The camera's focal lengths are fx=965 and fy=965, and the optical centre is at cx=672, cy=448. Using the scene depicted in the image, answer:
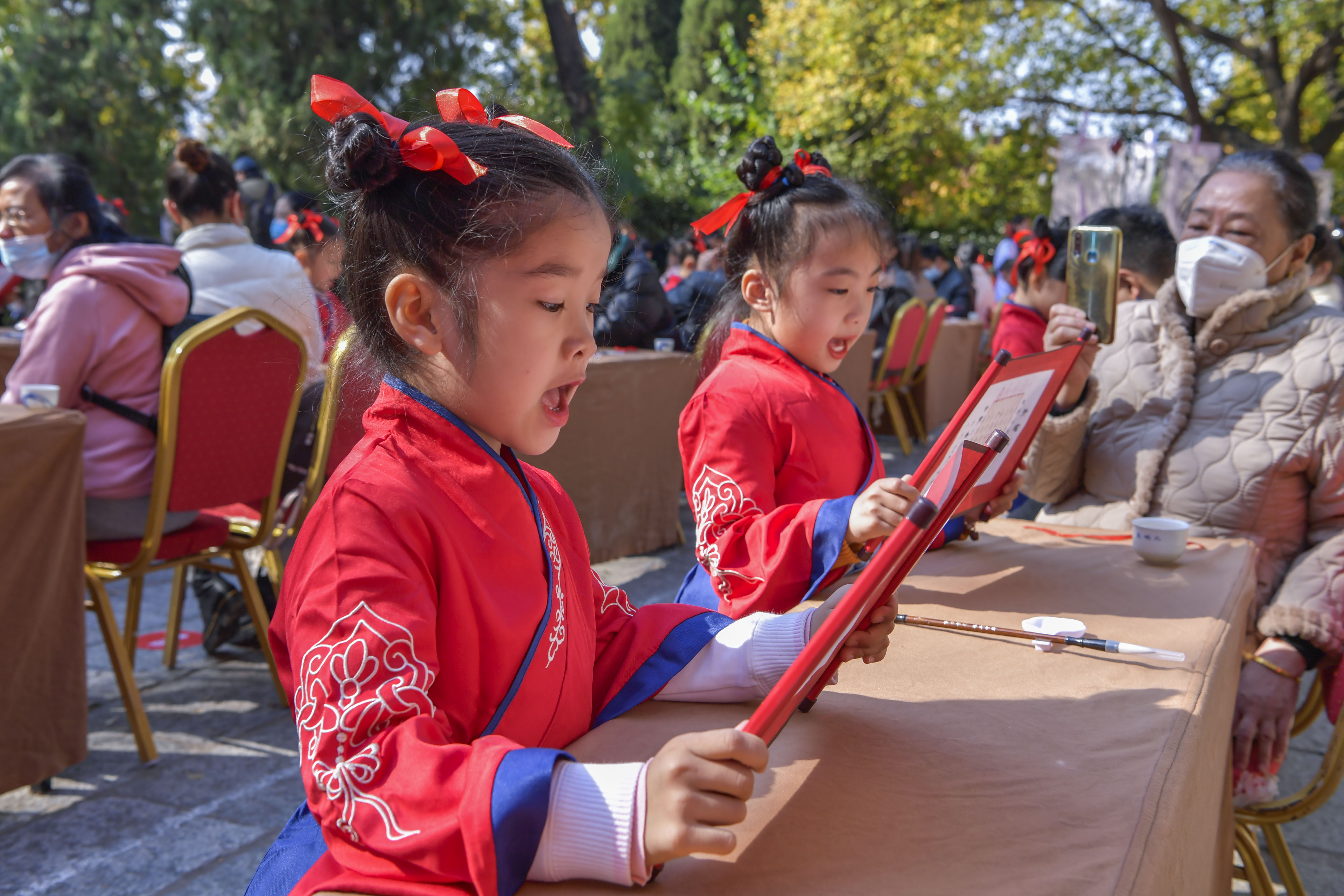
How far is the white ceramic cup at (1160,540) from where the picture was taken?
1.69m

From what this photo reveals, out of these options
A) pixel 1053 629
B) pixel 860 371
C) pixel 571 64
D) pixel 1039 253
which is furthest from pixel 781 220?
pixel 571 64

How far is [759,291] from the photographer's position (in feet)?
6.27

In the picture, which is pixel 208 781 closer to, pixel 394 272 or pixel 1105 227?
pixel 394 272

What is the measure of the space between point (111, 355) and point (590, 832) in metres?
2.58

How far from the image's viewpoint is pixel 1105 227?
182cm

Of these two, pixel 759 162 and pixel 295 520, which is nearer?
pixel 759 162

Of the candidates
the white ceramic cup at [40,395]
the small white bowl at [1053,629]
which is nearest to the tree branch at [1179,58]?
the small white bowl at [1053,629]

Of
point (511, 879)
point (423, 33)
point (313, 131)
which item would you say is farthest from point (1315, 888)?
point (423, 33)

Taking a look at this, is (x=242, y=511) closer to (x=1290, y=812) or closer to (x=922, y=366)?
(x=1290, y=812)

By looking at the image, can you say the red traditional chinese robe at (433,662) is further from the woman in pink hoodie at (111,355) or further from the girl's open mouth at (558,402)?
the woman in pink hoodie at (111,355)

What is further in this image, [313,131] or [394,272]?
[313,131]

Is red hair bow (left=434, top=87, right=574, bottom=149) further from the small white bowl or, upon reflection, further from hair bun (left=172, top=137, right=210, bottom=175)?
hair bun (left=172, top=137, right=210, bottom=175)

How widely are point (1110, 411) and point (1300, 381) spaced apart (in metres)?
0.38

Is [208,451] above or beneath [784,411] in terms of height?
beneath
